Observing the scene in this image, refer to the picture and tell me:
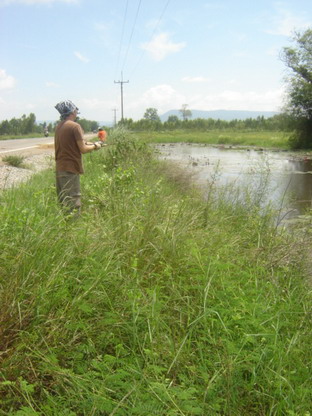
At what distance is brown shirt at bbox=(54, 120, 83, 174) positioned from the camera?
182 inches

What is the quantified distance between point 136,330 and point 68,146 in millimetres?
2901

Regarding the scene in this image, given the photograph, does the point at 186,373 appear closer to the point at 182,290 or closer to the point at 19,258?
the point at 182,290

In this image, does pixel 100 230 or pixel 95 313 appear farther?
pixel 100 230

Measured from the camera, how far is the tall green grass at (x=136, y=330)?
1933mm

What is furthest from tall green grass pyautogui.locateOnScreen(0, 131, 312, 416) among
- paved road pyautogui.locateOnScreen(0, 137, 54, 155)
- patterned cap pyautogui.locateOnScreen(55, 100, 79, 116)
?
paved road pyautogui.locateOnScreen(0, 137, 54, 155)

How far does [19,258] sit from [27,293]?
253 millimetres

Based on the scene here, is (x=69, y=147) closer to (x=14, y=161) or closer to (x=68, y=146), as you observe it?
(x=68, y=146)

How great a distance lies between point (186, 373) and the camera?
220 cm

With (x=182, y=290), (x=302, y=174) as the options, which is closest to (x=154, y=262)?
(x=182, y=290)

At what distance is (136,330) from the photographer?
2318mm

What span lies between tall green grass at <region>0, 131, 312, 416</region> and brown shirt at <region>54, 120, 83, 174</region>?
134cm

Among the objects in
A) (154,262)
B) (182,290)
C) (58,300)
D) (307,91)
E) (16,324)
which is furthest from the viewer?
(307,91)

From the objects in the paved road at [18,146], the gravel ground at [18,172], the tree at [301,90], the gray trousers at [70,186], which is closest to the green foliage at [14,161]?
the gravel ground at [18,172]

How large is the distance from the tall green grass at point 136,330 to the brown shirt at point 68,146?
1344mm
